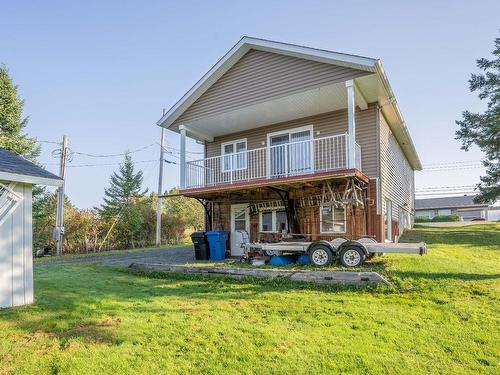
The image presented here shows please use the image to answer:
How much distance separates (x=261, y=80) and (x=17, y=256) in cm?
878

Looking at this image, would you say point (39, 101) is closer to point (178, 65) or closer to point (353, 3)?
point (178, 65)

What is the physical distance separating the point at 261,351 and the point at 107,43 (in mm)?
14966

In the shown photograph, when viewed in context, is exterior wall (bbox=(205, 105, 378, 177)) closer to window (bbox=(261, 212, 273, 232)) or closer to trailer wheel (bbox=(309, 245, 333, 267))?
window (bbox=(261, 212, 273, 232))

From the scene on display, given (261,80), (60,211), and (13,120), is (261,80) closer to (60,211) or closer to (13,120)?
(60,211)

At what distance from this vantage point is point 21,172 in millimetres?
5875

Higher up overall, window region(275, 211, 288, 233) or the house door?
the house door

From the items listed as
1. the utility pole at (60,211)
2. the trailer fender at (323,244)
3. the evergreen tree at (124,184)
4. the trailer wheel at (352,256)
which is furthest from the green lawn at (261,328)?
the evergreen tree at (124,184)

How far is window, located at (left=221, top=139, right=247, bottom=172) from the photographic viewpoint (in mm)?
13781

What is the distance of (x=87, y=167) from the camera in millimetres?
30922

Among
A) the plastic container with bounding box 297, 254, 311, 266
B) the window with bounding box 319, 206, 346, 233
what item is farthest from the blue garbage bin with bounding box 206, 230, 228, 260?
the window with bounding box 319, 206, 346, 233

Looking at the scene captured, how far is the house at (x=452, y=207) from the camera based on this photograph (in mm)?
51781

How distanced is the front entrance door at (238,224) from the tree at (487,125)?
45.6ft

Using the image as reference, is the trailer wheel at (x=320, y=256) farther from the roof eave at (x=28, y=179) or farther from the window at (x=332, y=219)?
the roof eave at (x=28, y=179)

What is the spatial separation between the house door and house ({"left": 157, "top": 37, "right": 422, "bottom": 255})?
0.04 meters
